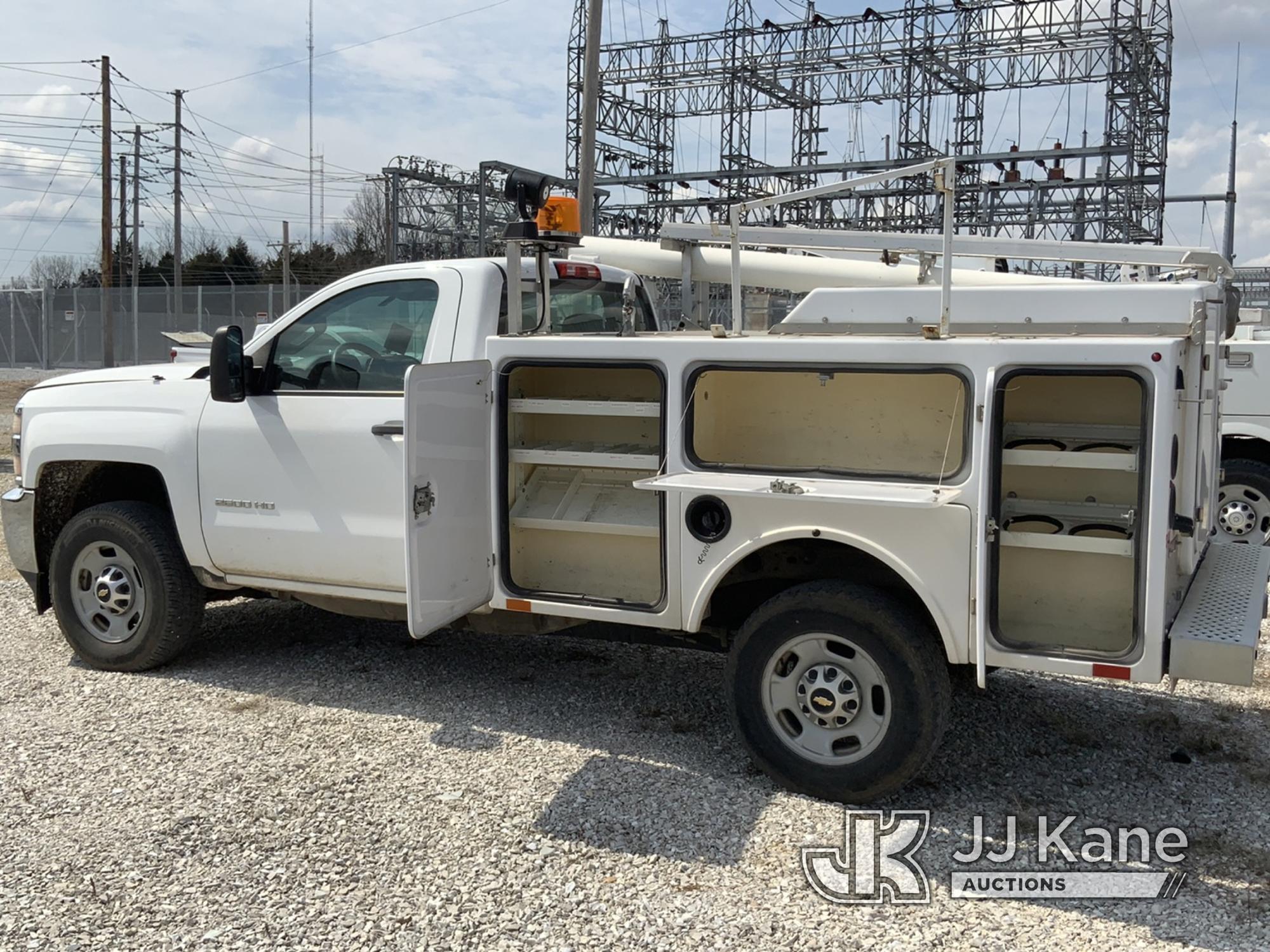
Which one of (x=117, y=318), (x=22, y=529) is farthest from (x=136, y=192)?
(x=22, y=529)

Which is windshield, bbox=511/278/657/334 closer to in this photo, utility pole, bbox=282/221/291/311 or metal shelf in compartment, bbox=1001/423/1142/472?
metal shelf in compartment, bbox=1001/423/1142/472

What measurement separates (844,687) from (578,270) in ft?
9.10

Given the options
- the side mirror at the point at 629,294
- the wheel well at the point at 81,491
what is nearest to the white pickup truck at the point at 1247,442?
the side mirror at the point at 629,294

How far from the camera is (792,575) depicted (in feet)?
16.1

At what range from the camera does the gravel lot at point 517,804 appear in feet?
12.4

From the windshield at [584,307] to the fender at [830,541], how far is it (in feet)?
5.70

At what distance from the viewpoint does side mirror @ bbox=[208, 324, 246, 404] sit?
568 centimetres

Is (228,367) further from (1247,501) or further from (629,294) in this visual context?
(1247,501)

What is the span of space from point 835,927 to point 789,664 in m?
1.19

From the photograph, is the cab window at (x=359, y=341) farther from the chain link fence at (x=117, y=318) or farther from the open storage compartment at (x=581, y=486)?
the chain link fence at (x=117, y=318)

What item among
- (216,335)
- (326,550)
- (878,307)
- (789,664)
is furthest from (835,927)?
(216,335)

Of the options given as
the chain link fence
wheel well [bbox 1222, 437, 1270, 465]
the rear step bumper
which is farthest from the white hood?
the chain link fence

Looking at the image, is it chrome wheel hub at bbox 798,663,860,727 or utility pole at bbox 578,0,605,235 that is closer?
chrome wheel hub at bbox 798,663,860,727

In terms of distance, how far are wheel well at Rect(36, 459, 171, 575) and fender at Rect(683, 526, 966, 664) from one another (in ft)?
10.7
